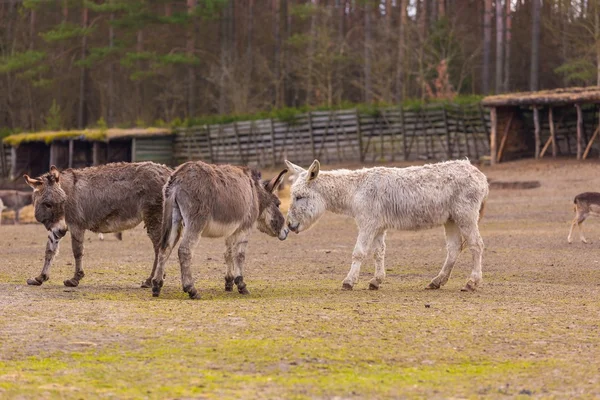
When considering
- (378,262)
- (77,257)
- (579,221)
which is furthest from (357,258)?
(579,221)

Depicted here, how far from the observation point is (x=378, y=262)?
537 inches

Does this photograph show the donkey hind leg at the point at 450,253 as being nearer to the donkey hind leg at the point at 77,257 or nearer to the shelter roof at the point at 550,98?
the donkey hind leg at the point at 77,257

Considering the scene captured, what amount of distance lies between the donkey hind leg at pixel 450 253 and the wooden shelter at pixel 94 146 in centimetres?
3623

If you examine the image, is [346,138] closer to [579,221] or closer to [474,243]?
[579,221]

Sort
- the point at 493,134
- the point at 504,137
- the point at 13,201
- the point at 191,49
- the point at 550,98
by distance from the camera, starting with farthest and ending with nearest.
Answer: the point at 191,49
the point at 504,137
the point at 493,134
the point at 550,98
the point at 13,201

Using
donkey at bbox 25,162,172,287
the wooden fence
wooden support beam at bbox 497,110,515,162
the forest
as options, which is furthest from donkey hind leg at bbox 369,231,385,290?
the forest

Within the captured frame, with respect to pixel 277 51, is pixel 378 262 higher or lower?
lower


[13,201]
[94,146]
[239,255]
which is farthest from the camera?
[94,146]

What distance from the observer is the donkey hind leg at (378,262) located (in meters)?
13.5

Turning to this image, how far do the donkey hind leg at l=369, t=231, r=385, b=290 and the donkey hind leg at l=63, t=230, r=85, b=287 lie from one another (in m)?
3.66

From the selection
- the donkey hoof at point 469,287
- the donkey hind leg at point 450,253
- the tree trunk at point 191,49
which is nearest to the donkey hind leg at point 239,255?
the donkey hind leg at point 450,253

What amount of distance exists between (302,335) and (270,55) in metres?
62.5

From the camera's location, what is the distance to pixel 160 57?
56781mm

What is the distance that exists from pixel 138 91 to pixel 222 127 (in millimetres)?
20623
